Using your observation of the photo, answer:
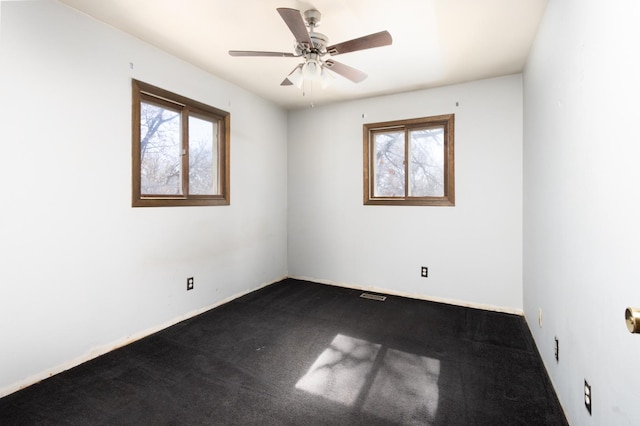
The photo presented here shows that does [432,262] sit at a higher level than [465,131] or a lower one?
lower

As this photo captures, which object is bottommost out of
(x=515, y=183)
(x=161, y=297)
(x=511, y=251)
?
(x=161, y=297)

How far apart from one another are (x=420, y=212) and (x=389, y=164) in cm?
76

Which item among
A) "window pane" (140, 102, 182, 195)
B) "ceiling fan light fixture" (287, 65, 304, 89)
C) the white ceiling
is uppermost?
the white ceiling

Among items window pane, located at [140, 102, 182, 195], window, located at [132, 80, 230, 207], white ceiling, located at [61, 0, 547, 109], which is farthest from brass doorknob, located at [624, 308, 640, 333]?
window pane, located at [140, 102, 182, 195]

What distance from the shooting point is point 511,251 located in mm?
3373

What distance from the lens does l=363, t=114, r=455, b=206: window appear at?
372cm

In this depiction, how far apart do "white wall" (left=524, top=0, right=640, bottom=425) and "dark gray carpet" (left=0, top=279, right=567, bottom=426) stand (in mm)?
376

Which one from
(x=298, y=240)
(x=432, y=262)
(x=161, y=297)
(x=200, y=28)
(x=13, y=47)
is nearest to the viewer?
(x=13, y=47)

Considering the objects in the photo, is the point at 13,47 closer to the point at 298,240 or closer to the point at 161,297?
the point at 161,297

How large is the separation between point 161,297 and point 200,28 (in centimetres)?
238

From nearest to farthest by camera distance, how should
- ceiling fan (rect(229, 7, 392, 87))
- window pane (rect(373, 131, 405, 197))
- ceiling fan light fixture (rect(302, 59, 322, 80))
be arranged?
ceiling fan (rect(229, 7, 392, 87)) → ceiling fan light fixture (rect(302, 59, 322, 80)) → window pane (rect(373, 131, 405, 197))

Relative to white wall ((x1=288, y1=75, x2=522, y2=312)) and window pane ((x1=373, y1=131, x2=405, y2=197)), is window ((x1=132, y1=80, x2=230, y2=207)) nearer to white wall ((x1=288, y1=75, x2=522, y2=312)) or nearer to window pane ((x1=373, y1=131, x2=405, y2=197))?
white wall ((x1=288, y1=75, x2=522, y2=312))

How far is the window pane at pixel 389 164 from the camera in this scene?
4.01 meters

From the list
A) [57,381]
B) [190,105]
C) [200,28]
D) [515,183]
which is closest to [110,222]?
[57,381]
